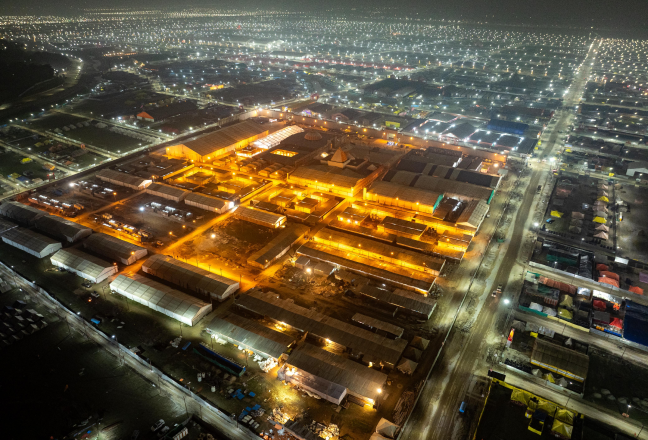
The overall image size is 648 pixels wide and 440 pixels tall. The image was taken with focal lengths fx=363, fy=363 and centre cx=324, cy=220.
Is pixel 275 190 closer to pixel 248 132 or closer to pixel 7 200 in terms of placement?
pixel 248 132

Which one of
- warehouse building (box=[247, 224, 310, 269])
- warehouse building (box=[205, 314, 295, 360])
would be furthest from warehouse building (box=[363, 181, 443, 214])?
warehouse building (box=[205, 314, 295, 360])

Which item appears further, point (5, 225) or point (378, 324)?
point (5, 225)

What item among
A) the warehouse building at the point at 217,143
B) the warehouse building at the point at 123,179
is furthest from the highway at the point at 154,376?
the warehouse building at the point at 217,143

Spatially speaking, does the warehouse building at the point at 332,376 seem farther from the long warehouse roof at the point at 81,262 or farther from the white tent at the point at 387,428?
the long warehouse roof at the point at 81,262

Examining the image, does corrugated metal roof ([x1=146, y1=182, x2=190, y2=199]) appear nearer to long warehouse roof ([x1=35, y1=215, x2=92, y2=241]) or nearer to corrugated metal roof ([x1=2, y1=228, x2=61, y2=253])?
long warehouse roof ([x1=35, y1=215, x2=92, y2=241])

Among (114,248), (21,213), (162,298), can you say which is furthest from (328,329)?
(21,213)

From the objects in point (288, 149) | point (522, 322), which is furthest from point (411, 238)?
point (288, 149)

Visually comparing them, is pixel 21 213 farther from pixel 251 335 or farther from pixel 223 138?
pixel 251 335
